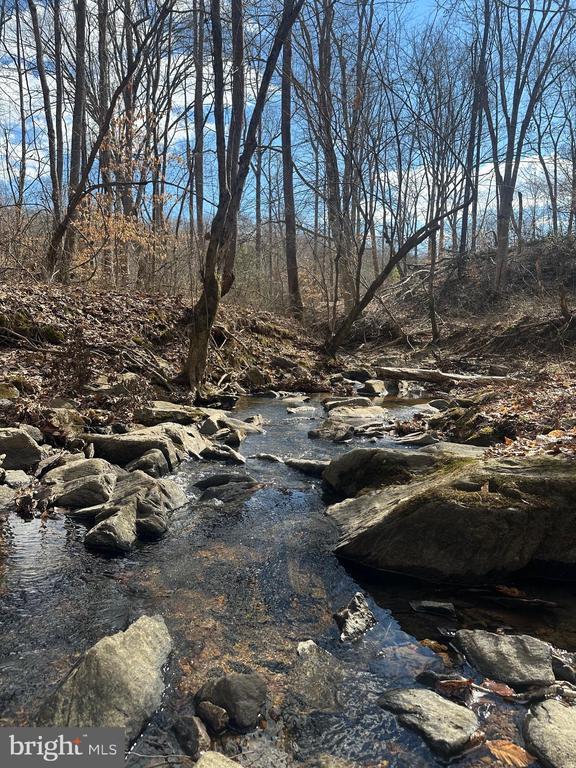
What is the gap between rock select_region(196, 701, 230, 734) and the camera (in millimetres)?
2422

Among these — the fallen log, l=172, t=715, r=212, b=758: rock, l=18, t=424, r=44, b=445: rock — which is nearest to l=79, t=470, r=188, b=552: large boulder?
l=18, t=424, r=44, b=445: rock

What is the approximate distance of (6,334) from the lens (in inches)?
344

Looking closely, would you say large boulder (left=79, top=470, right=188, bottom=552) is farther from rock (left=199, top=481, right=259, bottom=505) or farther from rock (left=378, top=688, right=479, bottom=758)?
rock (left=378, top=688, right=479, bottom=758)

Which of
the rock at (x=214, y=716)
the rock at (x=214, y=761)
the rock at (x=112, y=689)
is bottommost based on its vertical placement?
the rock at (x=214, y=716)

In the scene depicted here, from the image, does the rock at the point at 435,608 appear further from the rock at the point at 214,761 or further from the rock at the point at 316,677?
the rock at the point at 214,761

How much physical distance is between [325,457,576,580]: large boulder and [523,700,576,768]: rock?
131 cm

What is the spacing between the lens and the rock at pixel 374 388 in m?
11.7

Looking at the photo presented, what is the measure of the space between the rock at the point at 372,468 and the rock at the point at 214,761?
333 centimetres

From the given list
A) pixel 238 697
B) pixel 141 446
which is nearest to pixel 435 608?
pixel 238 697

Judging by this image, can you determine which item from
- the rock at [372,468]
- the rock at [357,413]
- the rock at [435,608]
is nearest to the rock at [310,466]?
the rock at [372,468]

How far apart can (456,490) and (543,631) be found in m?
1.10

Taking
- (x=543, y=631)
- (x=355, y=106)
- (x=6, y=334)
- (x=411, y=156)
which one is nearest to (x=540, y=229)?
(x=411, y=156)

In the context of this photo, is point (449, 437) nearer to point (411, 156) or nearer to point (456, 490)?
point (456, 490)

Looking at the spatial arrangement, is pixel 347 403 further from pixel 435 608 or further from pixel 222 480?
pixel 435 608
